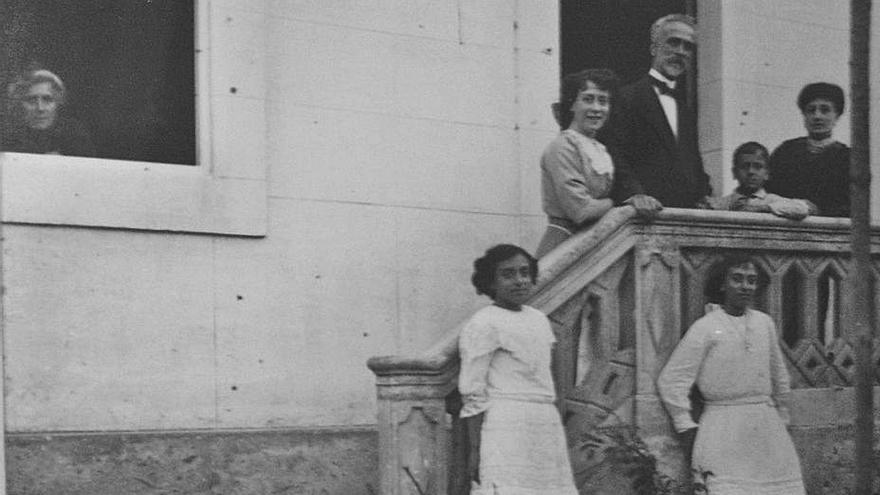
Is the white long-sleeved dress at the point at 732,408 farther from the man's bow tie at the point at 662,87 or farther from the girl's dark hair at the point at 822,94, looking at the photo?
the girl's dark hair at the point at 822,94

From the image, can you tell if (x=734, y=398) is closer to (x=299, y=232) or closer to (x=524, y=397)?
(x=524, y=397)

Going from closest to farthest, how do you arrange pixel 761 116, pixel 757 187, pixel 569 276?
pixel 569 276
pixel 757 187
pixel 761 116

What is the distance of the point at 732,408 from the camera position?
27.3 ft

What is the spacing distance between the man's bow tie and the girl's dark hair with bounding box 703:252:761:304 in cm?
118

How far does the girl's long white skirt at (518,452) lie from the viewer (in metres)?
7.26

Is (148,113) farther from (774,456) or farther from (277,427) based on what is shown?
(774,456)

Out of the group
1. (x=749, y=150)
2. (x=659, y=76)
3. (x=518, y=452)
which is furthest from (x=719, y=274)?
(x=518, y=452)

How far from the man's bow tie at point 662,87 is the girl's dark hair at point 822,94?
114 centimetres

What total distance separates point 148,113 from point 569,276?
106 inches

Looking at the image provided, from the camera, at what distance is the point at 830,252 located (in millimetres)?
9133

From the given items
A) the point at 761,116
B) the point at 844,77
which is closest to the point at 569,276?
the point at 761,116

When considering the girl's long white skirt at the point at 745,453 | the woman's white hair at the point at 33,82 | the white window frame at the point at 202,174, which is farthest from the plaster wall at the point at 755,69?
the woman's white hair at the point at 33,82

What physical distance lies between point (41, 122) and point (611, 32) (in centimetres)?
495

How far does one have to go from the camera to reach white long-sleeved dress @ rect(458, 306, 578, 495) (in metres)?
7.27
